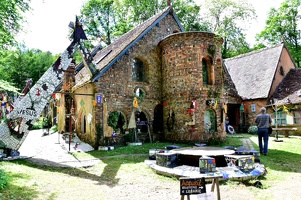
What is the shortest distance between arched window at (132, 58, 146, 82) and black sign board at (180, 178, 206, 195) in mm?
12454

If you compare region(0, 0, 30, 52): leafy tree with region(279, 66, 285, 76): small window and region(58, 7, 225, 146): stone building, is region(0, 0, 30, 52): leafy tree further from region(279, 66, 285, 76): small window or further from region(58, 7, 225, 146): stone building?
region(279, 66, 285, 76): small window

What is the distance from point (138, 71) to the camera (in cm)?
1606

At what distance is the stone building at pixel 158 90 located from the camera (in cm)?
1398

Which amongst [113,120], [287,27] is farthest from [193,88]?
[287,27]

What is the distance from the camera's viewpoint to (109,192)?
20.1 feet

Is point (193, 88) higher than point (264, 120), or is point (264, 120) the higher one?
point (193, 88)

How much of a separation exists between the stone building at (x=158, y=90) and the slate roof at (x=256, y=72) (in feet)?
29.0

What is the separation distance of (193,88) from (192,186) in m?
11.0

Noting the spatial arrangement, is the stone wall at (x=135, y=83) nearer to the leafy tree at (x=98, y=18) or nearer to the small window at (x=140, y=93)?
the small window at (x=140, y=93)

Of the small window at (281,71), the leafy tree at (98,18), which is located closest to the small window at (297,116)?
the small window at (281,71)

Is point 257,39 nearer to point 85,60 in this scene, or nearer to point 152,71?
point 152,71

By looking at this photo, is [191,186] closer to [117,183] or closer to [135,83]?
[117,183]

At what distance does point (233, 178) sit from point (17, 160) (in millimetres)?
8770

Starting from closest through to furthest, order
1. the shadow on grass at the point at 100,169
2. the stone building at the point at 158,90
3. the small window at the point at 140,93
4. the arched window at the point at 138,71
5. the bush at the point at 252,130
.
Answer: the shadow on grass at the point at 100,169 → the stone building at the point at 158,90 → the small window at the point at 140,93 → the arched window at the point at 138,71 → the bush at the point at 252,130
